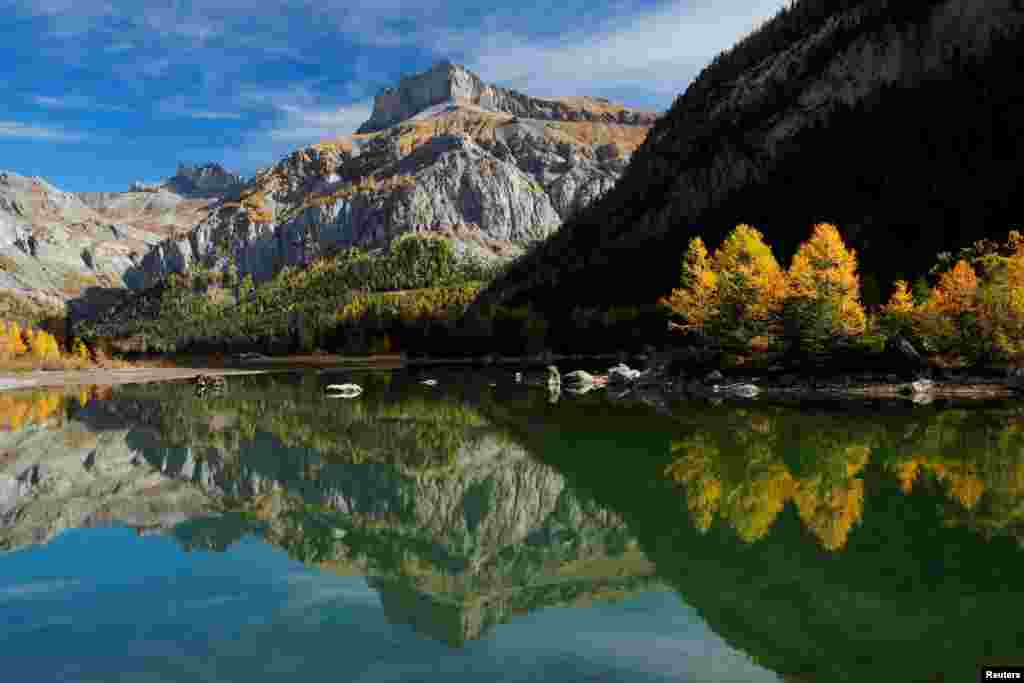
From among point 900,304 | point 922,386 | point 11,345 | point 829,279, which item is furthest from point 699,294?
point 11,345

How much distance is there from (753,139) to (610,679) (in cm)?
19167

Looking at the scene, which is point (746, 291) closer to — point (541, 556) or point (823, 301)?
point (823, 301)

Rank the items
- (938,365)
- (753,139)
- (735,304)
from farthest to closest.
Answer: (753,139) < (735,304) < (938,365)

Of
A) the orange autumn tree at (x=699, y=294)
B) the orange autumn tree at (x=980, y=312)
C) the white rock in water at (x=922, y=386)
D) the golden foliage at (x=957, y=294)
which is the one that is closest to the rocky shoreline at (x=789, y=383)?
the white rock in water at (x=922, y=386)

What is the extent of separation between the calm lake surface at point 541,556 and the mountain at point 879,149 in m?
60.9

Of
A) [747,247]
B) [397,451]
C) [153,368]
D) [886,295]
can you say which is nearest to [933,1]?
[886,295]

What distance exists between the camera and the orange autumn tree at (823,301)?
2490 inches

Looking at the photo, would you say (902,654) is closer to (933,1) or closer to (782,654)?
(782,654)

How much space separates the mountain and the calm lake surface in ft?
200

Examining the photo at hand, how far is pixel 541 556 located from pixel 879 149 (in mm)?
143243

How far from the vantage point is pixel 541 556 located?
2356 cm

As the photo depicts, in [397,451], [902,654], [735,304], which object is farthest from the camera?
[735,304]

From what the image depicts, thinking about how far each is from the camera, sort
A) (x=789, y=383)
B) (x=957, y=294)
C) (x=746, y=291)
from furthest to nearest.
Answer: (x=746, y=291) < (x=789, y=383) < (x=957, y=294)

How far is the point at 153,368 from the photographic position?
17600 centimetres
